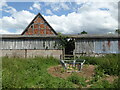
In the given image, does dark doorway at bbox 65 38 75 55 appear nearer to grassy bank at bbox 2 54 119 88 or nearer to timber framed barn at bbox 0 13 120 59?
timber framed barn at bbox 0 13 120 59

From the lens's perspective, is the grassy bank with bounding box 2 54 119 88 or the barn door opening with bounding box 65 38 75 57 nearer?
the grassy bank with bounding box 2 54 119 88

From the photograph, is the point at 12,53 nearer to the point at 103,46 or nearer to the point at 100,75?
the point at 100,75

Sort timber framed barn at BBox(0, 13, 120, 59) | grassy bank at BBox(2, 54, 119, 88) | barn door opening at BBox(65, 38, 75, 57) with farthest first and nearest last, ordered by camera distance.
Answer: barn door opening at BBox(65, 38, 75, 57)
timber framed barn at BBox(0, 13, 120, 59)
grassy bank at BBox(2, 54, 119, 88)

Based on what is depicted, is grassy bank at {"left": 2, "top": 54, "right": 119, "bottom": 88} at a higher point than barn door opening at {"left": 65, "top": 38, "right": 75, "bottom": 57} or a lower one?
lower

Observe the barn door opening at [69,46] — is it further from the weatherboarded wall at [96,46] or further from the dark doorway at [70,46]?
Result: the weatherboarded wall at [96,46]

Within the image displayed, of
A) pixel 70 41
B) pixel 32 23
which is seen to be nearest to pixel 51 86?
pixel 70 41

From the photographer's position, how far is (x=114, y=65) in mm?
7562

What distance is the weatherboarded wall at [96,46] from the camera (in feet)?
61.0

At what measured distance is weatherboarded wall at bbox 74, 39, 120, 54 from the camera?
1859cm

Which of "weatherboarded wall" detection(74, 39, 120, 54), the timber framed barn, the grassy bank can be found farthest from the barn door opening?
the grassy bank

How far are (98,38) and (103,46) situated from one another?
4.61ft

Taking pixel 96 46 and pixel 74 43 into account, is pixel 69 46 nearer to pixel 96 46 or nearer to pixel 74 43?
pixel 74 43

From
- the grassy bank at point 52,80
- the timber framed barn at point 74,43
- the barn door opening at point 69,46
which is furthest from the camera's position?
the barn door opening at point 69,46

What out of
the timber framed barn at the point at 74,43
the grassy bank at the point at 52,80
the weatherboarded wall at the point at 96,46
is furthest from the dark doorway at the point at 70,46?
the grassy bank at the point at 52,80
